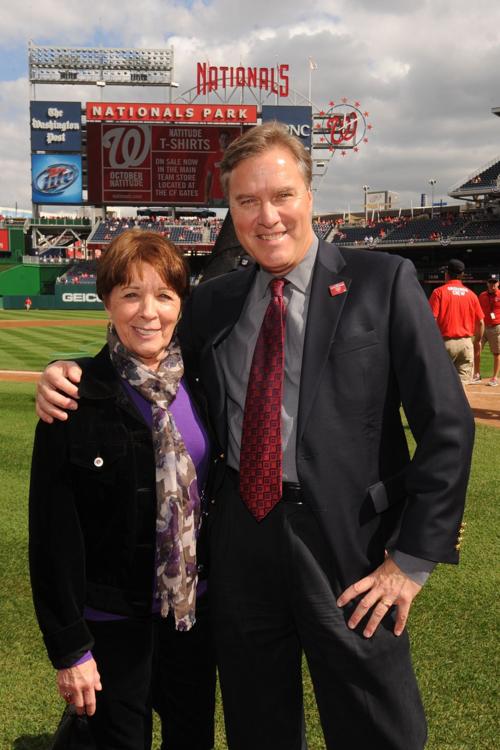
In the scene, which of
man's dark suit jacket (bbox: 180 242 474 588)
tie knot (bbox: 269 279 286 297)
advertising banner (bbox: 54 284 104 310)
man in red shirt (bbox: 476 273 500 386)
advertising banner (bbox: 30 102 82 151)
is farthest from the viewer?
advertising banner (bbox: 30 102 82 151)

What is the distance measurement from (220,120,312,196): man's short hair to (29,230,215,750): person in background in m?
0.39

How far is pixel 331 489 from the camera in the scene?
1.83m

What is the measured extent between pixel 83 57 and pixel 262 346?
235ft

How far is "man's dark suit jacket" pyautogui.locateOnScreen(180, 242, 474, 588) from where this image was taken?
175 centimetres

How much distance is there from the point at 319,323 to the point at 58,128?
64217mm

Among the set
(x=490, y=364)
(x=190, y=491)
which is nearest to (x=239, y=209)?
(x=190, y=491)

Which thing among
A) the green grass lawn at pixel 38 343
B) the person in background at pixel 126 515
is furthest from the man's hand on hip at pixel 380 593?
the green grass lawn at pixel 38 343

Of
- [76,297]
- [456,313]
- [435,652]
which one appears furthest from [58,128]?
[435,652]

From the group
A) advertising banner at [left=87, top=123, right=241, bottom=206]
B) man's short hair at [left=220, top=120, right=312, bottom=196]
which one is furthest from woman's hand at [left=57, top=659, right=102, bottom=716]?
advertising banner at [left=87, top=123, right=241, bottom=206]

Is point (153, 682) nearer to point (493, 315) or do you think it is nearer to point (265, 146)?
point (265, 146)

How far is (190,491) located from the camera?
2090mm

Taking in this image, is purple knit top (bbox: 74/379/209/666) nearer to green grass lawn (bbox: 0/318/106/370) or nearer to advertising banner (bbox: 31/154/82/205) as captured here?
green grass lawn (bbox: 0/318/106/370)

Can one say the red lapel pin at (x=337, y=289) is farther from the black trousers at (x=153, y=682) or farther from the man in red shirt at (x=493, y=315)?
the man in red shirt at (x=493, y=315)

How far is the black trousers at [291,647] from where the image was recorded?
6.07 feet
